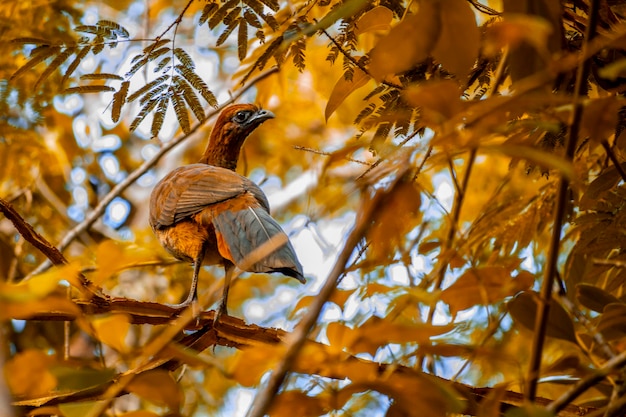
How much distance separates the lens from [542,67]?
1.19 m

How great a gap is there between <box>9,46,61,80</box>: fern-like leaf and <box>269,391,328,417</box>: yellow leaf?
1478 millimetres

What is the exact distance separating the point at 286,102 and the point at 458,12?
428 centimetres

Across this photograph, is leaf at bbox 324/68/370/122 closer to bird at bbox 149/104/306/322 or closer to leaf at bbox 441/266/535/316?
leaf at bbox 441/266/535/316

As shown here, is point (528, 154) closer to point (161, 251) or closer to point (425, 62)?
point (425, 62)

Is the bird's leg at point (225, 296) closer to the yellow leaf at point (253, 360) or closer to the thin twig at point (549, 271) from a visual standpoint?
the yellow leaf at point (253, 360)

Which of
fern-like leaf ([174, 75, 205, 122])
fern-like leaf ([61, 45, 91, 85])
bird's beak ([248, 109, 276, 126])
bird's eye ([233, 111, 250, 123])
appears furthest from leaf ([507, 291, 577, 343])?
bird's eye ([233, 111, 250, 123])

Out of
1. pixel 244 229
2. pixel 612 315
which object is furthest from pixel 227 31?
pixel 612 315

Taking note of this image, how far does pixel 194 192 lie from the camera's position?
3012 millimetres

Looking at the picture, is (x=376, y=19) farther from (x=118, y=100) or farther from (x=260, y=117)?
(x=260, y=117)

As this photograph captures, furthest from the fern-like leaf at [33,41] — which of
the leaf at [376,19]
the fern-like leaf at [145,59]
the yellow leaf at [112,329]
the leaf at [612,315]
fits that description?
the leaf at [612,315]

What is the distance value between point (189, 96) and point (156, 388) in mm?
1320

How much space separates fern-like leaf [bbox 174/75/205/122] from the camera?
7.02 feet

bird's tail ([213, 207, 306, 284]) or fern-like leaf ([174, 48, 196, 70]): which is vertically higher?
fern-like leaf ([174, 48, 196, 70])

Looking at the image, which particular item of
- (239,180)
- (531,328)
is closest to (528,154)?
(531,328)
